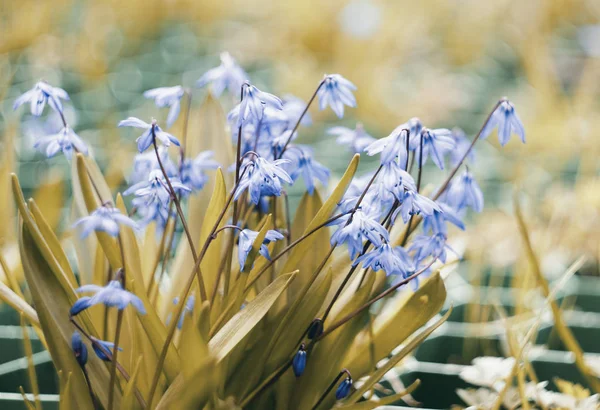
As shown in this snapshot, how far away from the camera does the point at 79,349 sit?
68cm

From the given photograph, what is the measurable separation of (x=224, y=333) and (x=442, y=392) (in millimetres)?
529

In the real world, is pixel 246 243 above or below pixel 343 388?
above

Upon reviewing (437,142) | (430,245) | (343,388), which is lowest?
(343,388)

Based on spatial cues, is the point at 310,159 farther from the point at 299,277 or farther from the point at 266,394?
the point at 266,394

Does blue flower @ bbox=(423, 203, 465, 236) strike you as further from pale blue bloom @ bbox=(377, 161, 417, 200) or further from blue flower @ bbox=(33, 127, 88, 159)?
blue flower @ bbox=(33, 127, 88, 159)

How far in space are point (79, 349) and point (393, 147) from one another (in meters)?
0.36

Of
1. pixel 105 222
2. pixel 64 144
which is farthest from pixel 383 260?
pixel 64 144

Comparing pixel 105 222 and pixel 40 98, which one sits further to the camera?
pixel 40 98

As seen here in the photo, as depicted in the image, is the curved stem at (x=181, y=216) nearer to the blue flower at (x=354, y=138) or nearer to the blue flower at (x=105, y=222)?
the blue flower at (x=105, y=222)

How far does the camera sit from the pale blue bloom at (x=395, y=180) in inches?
25.3

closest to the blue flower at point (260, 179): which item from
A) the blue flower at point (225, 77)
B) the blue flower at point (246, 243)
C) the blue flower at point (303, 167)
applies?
the blue flower at point (246, 243)

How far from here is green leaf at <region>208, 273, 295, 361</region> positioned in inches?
25.2

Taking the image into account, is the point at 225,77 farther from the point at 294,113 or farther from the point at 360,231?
the point at 360,231

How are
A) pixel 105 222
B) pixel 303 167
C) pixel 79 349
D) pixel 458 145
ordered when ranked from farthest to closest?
pixel 458 145, pixel 303 167, pixel 79 349, pixel 105 222
